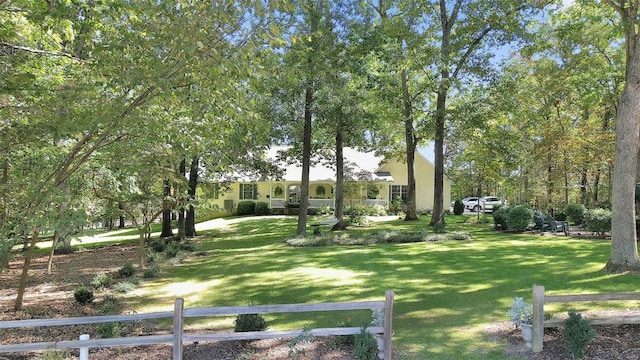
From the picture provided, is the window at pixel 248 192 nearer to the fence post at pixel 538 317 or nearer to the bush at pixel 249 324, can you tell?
the bush at pixel 249 324

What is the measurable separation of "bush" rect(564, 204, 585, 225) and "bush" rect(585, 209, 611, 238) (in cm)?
514

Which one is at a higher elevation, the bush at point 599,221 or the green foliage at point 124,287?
the bush at point 599,221

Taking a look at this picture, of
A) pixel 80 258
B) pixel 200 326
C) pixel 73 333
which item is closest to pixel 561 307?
pixel 200 326

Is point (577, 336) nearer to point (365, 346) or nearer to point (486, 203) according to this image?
point (365, 346)

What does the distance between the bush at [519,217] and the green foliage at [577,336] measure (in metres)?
14.7

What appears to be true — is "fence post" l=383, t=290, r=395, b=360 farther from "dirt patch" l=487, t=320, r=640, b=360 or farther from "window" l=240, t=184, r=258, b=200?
"window" l=240, t=184, r=258, b=200

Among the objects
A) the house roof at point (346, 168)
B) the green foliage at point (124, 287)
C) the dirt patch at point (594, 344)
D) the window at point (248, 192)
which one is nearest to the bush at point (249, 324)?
the dirt patch at point (594, 344)

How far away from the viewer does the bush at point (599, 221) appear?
15461 millimetres

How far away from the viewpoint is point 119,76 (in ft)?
16.0

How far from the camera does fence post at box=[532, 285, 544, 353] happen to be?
17.3 ft

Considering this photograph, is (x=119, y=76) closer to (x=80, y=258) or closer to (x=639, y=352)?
(x=639, y=352)

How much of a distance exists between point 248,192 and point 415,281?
1074 inches

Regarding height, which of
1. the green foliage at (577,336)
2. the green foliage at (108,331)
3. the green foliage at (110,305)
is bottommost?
the green foliage at (110,305)

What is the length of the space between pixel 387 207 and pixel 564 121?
13636 mm
